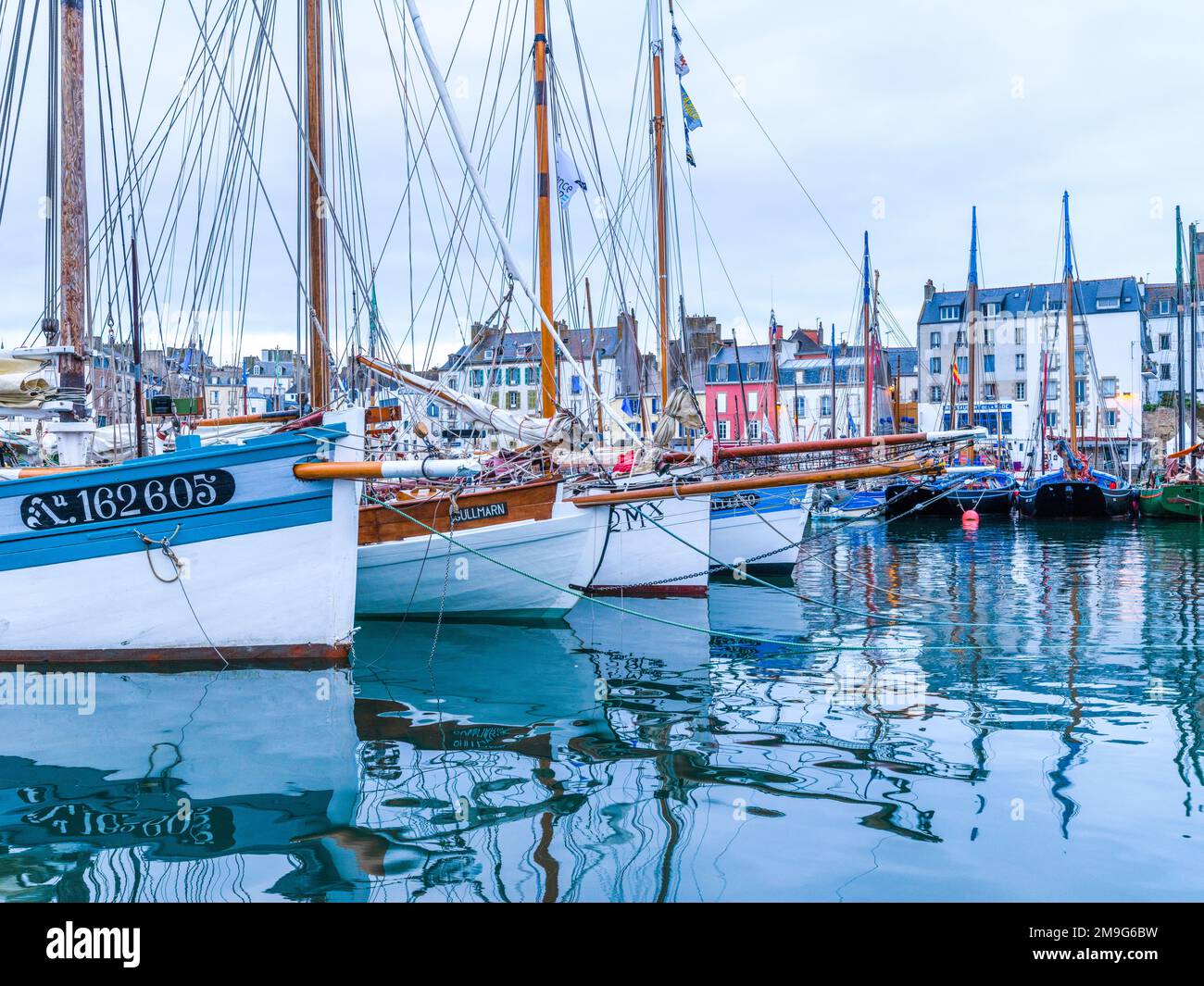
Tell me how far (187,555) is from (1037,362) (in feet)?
239

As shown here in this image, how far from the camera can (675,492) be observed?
16781 mm

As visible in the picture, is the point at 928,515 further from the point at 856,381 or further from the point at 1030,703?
the point at 1030,703

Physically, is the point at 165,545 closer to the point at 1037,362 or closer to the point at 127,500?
the point at 127,500

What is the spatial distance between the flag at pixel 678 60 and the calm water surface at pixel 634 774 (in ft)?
51.9

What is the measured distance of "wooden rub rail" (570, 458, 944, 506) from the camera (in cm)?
1502

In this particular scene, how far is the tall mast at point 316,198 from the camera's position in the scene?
1493 centimetres

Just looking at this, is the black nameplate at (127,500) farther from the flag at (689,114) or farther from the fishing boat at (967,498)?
the fishing boat at (967,498)

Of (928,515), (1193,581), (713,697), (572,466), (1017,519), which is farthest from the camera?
(928,515)

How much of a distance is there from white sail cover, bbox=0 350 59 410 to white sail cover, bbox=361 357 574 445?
14.2 ft

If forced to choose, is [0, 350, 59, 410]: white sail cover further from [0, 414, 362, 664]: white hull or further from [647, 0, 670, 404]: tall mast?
[647, 0, 670, 404]: tall mast

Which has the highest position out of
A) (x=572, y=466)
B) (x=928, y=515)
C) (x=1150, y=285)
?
(x=1150, y=285)

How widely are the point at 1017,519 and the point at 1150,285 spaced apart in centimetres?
5840

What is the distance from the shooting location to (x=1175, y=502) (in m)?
43.8

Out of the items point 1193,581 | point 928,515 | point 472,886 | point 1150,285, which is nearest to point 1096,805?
point 472,886
